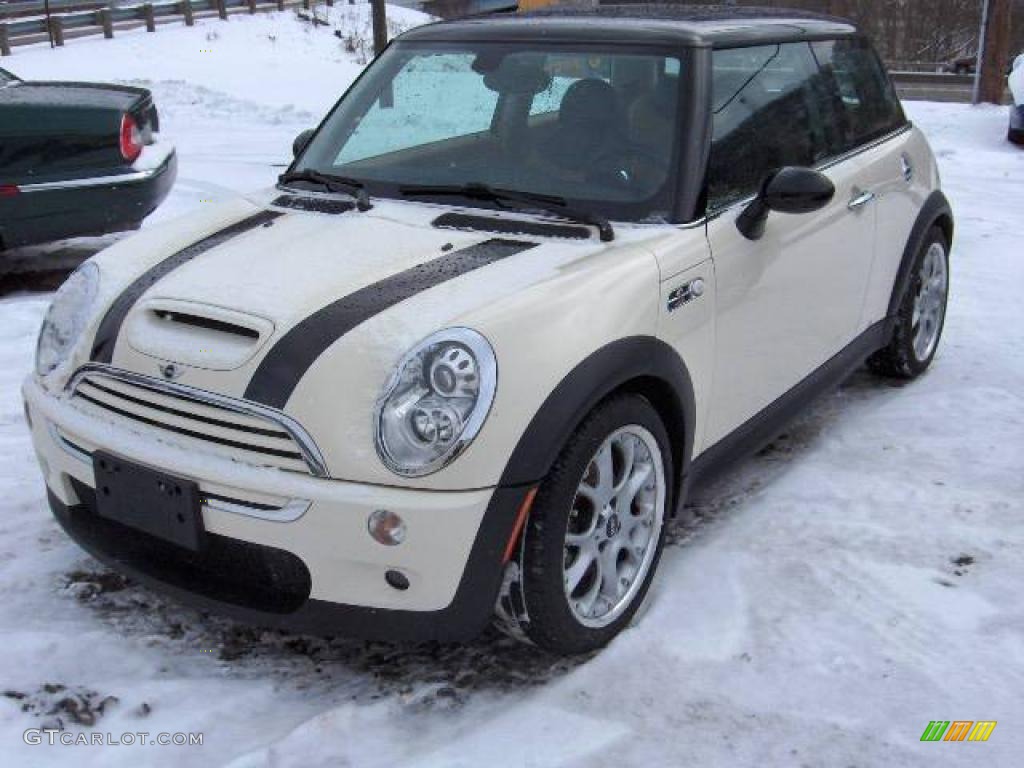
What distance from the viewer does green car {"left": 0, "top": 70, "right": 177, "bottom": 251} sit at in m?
5.82

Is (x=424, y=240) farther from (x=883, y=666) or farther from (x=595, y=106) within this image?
(x=883, y=666)

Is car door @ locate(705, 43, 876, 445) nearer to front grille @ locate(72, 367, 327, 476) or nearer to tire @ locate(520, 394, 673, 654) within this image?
tire @ locate(520, 394, 673, 654)

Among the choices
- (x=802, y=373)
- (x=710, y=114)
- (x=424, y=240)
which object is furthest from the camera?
(x=802, y=373)

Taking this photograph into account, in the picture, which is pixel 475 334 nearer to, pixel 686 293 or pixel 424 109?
pixel 686 293

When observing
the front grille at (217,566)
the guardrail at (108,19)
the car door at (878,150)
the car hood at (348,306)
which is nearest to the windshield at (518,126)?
the car hood at (348,306)

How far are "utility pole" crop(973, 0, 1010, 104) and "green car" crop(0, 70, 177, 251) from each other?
11.8 metres

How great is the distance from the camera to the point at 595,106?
3.32m

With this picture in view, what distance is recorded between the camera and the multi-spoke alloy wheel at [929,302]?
15.7ft

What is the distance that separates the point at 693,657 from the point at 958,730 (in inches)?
25.0

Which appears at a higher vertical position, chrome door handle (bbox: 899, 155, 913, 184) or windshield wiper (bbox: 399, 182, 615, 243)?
windshield wiper (bbox: 399, 182, 615, 243)

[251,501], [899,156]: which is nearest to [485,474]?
[251,501]

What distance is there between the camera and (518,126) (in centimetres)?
336

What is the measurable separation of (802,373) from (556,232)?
120cm

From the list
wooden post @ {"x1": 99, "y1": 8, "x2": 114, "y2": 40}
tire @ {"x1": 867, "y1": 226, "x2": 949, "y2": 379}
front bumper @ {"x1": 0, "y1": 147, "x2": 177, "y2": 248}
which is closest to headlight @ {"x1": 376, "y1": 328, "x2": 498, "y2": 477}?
tire @ {"x1": 867, "y1": 226, "x2": 949, "y2": 379}
